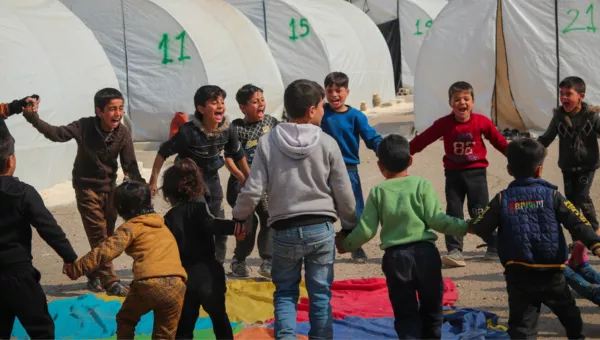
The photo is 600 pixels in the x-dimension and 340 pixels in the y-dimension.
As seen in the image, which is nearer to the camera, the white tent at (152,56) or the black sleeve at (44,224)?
the black sleeve at (44,224)

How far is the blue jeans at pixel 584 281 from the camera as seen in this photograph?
5598 mm

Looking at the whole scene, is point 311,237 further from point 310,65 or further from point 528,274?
point 310,65

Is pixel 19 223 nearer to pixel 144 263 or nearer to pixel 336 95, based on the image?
pixel 144 263

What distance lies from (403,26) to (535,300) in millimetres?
25914

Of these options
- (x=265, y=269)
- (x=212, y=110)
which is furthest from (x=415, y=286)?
(x=265, y=269)

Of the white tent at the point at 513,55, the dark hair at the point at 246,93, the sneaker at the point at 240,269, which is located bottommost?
the sneaker at the point at 240,269

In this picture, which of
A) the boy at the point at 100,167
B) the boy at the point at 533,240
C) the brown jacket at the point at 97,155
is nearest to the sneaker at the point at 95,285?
the boy at the point at 100,167

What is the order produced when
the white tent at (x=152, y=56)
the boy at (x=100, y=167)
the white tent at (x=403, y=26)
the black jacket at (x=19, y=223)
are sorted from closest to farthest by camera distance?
the black jacket at (x=19, y=223)
the boy at (x=100, y=167)
the white tent at (x=152, y=56)
the white tent at (x=403, y=26)

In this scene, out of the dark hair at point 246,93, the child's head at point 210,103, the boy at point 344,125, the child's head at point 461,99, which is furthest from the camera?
the boy at point 344,125

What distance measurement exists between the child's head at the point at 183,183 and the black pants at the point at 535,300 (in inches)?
69.7

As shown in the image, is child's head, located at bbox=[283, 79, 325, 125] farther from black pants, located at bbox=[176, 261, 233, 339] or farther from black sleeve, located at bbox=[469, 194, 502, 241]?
black sleeve, located at bbox=[469, 194, 502, 241]

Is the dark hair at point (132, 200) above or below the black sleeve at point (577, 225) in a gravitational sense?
above

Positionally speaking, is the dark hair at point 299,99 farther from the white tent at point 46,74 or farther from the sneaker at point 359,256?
the white tent at point 46,74

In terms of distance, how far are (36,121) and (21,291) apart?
2014 mm
